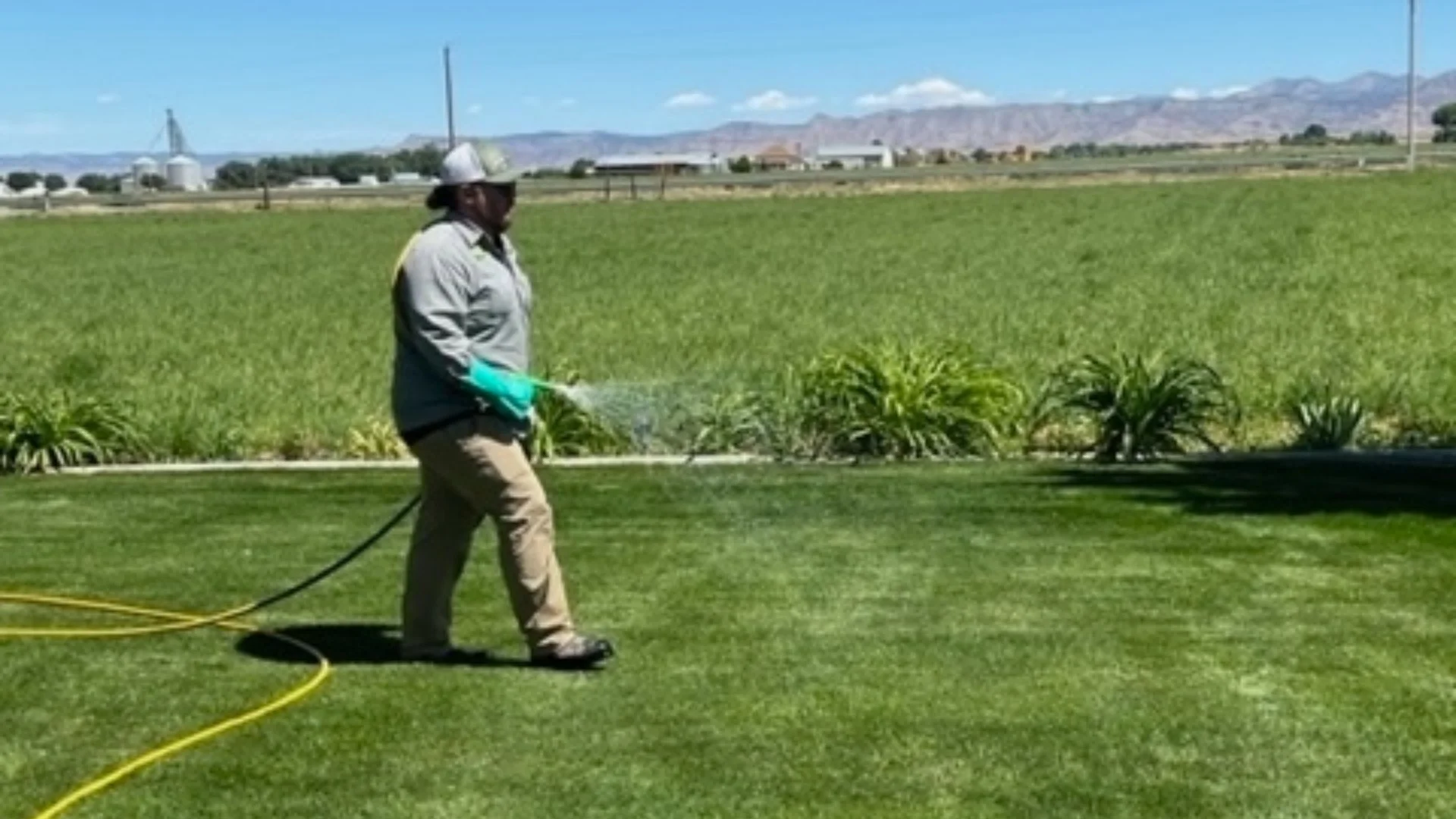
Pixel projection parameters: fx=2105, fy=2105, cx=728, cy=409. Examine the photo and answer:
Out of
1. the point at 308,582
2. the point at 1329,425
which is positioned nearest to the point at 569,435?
the point at 308,582

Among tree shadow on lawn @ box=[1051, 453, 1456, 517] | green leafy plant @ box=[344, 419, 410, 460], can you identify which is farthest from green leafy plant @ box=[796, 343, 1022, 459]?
green leafy plant @ box=[344, 419, 410, 460]

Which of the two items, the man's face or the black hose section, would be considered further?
the black hose section

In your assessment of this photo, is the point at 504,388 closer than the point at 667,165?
Yes

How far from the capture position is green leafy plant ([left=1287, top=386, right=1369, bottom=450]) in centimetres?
1189

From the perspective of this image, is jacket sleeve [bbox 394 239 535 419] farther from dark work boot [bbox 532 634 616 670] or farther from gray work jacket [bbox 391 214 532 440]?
dark work boot [bbox 532 634 616 670]

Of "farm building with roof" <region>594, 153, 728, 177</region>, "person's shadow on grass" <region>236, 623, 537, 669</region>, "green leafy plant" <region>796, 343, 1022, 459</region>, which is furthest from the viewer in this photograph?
"farm building with roof" <region>594, 153, 728, 177</region>

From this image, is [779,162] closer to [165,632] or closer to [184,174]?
[184,174]

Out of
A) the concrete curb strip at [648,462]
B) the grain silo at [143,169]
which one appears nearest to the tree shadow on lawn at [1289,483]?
the concrete curb strip at [648,462]

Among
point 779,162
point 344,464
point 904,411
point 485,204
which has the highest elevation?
point 485,204

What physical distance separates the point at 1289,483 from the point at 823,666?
176 inches

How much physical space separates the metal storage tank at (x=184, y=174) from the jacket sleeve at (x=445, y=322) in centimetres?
14834

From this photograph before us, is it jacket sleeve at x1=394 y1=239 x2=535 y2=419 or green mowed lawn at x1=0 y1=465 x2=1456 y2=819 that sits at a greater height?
jacket sleeve at x1=394 y1=239 x2=535 y2=419

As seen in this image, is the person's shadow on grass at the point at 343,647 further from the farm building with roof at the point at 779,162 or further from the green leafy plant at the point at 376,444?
the farm building with roof at the point at 779,162

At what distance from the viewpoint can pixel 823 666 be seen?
7.06 metres
